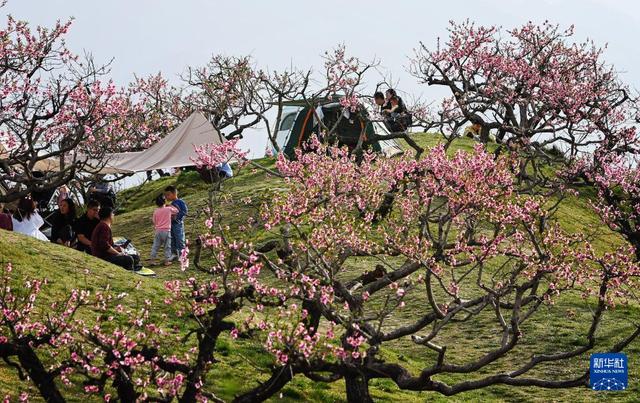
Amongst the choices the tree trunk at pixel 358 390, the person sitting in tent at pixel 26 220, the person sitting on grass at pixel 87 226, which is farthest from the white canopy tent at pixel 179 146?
the tree trunk at pixel 358 390

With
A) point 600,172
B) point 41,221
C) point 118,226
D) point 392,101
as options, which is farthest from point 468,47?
point 41,221

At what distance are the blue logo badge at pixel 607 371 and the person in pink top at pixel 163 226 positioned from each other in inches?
514

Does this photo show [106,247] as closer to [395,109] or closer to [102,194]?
[102,194]

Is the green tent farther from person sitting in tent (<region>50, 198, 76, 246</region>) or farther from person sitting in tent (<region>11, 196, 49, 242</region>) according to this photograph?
person sitting in tent (<region>11, 196, 49, 242</region>)

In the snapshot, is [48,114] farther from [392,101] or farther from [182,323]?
[392,101]

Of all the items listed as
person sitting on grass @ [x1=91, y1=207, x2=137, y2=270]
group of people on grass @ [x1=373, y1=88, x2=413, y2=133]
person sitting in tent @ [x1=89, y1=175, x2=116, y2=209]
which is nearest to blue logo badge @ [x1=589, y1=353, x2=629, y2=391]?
person sitting on grass @ [x1=91, y1=207, x2=137, y2=270]

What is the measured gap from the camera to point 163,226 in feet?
86.1

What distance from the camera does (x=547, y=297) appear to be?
1691cm

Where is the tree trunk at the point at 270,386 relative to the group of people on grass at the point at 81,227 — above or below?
below

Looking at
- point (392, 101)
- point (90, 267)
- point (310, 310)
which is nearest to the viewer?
point (310, 310)

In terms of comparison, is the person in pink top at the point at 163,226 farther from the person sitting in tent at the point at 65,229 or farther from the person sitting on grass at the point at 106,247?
the person sitting on grass at the point at 106,247

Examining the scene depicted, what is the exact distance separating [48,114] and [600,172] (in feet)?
53.6

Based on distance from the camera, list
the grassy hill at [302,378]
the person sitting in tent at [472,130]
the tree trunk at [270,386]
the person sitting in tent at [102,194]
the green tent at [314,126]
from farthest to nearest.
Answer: the person sitting in tent at [472,130], the green tent at [314,126], the person sitting in tent at [102,194], the grassy hill at [302,378], the tree trunk at [270,386]

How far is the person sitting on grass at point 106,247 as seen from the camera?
2208 cm
